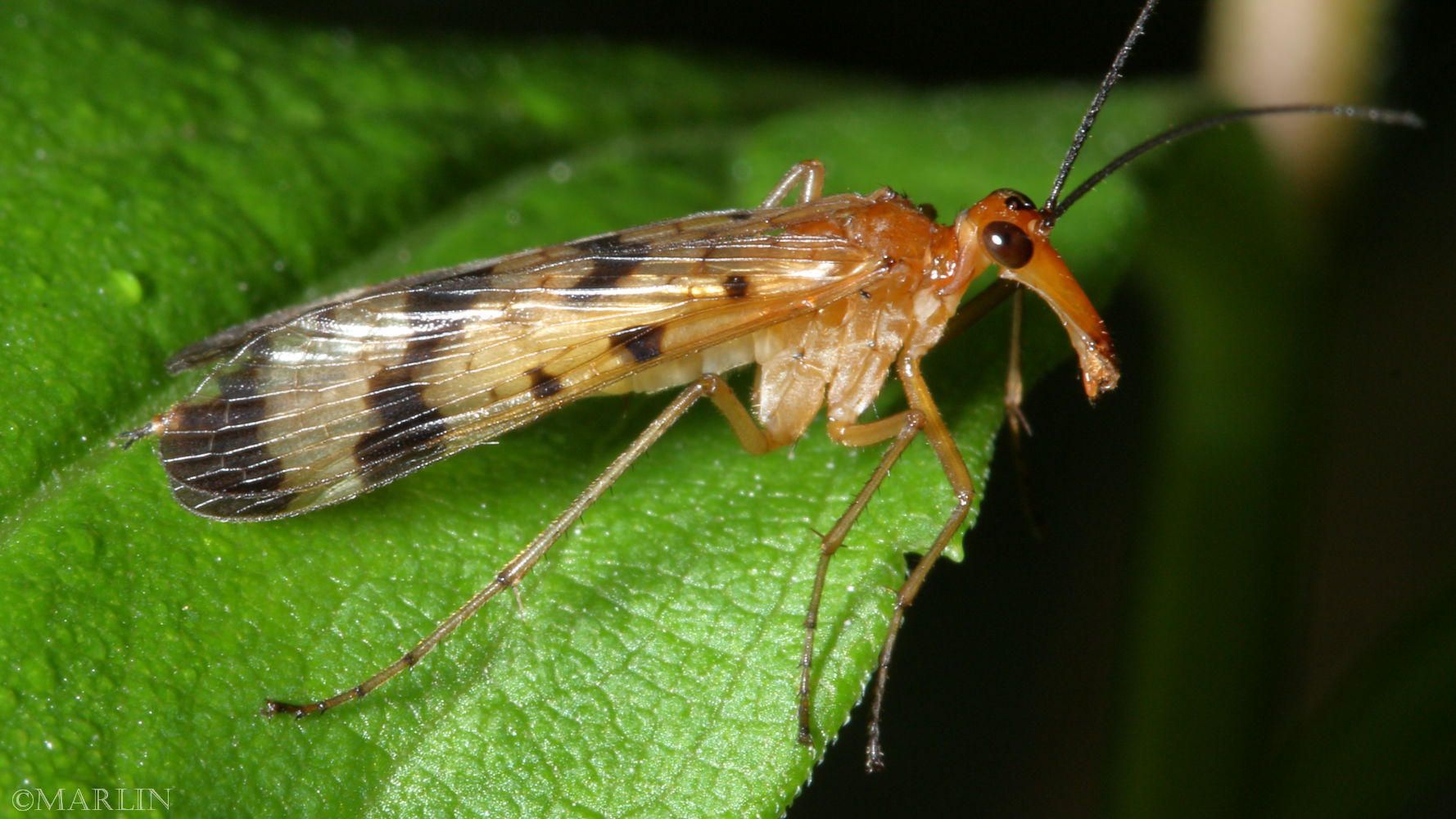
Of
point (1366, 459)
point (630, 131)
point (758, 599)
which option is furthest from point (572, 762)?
point (1366, 459)

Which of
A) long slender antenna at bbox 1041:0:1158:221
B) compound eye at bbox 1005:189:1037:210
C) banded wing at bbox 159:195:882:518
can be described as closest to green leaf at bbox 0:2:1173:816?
banded wing at bbox 159:195:882:518

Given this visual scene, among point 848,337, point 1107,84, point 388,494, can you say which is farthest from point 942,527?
point 388,494

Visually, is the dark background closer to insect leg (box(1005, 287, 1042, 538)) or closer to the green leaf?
insect leg (box(1005, 287, 1042, 538))

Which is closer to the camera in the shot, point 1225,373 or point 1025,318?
point 1025,318

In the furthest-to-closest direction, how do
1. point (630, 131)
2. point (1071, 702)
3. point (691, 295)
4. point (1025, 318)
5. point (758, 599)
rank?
point (1071, 702) → point (630, 131) → point (1025, 318) → point (691, 295) → point (758, 599)

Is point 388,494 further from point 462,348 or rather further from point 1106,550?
point 1106,550

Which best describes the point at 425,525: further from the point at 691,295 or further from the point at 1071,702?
the point at 1071,702

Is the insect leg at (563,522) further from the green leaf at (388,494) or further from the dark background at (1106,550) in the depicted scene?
the dark background at (1106,550)
